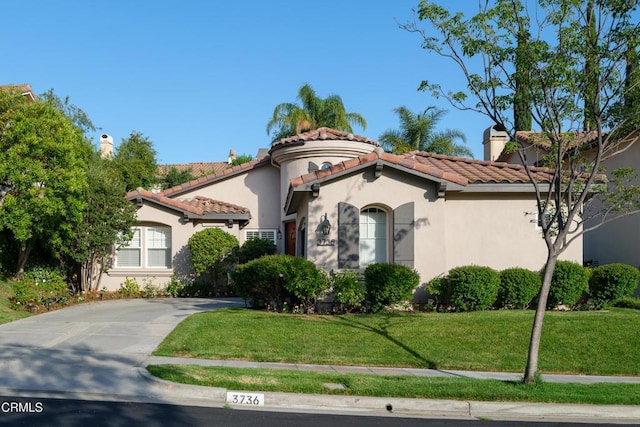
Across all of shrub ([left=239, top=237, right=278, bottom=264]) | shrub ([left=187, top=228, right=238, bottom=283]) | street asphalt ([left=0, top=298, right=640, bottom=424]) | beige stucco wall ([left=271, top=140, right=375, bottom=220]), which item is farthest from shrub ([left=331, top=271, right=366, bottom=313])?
shrub ([left=187, top=228, right=238, bottom=283])

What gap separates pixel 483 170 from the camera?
15695 mm

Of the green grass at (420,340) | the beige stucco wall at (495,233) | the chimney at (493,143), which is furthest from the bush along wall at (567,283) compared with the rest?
the chimney at (493,143)

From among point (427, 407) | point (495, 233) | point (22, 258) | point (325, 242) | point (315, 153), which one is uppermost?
point (315, 153)

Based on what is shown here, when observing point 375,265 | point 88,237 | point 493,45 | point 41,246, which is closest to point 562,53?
point 493,45

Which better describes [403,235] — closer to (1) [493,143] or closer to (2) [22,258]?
(2) [22,258]

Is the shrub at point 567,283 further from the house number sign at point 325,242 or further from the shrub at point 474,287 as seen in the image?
the house number sign at point 325,242

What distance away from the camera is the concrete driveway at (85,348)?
25.0ft

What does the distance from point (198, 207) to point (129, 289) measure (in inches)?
143

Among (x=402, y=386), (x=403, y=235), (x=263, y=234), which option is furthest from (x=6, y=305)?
(x=402, y=386)

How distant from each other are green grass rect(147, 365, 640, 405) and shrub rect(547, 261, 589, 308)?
508 centimetres

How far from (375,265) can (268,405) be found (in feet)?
20.9

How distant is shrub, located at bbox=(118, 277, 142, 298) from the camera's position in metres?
18.4

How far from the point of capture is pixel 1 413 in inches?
253

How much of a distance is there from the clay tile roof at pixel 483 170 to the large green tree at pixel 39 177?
9.93 m
